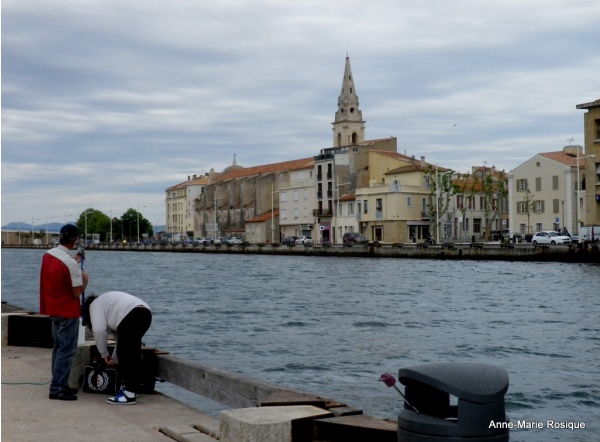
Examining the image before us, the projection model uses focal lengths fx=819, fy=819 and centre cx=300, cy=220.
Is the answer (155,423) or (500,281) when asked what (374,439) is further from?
(500,281)

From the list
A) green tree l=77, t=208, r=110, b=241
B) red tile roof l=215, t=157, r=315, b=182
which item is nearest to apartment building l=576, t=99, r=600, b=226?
red tile roof l=215, t=157, r=315, b=182

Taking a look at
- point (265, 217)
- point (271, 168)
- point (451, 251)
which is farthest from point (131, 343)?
point (271, 168)

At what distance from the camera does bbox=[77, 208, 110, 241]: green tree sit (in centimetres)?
18362

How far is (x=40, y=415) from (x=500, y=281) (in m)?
35.2

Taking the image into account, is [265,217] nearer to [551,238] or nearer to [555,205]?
[555,205]

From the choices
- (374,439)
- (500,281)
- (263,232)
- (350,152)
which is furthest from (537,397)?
(263,232)

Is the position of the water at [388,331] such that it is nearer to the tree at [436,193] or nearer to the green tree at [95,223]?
the tree at [436,193]

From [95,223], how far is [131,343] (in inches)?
7194

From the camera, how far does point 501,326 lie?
72.4 ft

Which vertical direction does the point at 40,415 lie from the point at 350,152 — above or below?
below

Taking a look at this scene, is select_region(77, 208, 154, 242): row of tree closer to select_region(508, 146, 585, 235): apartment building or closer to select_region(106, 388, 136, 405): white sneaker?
select_region(508, 146, 585, 235): apartment building

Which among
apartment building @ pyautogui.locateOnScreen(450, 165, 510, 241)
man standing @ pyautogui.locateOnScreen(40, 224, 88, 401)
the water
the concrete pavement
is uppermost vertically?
apartment building @ pyautogui.locateOnScreen(450, 165, 510, 241)

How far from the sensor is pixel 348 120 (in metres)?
127

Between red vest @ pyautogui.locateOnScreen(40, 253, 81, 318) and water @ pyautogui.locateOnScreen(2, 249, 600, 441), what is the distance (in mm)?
4876
